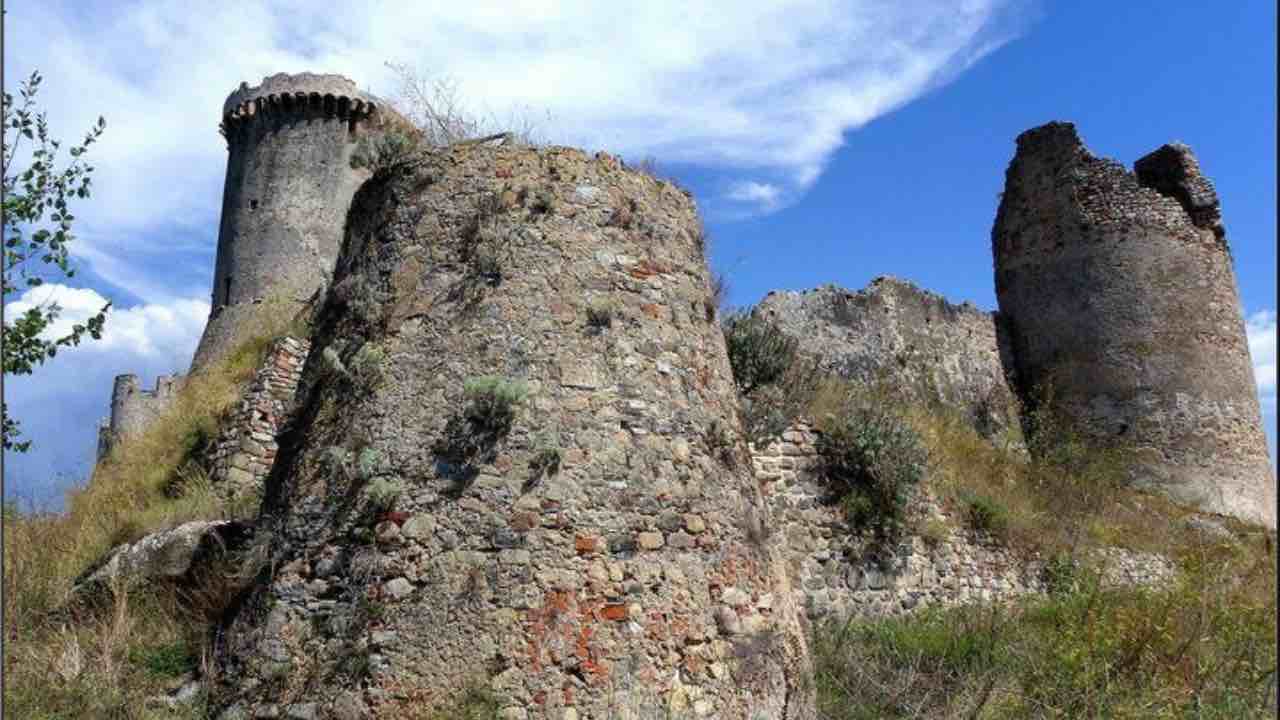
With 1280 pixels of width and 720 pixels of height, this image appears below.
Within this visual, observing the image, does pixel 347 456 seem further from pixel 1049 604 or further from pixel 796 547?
pixel 1049 604

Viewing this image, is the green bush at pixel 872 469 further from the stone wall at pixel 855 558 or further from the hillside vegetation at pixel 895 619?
the stone wall at pixel 855 558

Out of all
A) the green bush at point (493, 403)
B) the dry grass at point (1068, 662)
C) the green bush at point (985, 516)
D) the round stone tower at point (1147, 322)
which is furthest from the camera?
the round stone tower at point (1147, 322)

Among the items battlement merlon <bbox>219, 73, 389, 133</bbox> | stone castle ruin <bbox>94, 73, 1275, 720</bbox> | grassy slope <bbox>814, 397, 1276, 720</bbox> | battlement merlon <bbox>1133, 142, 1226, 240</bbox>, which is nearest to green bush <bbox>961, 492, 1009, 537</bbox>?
Answer: grassy slope <bbox>814, 397, 1276, 720</bbox>

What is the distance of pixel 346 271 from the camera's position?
22.2 ft

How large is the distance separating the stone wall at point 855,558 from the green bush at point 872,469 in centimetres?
15

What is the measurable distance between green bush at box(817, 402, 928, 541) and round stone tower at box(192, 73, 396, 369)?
15.8 meters

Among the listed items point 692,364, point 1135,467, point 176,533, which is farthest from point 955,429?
point 176,533

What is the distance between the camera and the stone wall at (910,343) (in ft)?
51.0

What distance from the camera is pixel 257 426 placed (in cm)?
1148

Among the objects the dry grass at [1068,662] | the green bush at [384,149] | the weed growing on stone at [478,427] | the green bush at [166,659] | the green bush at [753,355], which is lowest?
the dry grass at [1068,662]

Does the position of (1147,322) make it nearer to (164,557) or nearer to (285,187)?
(164,557)

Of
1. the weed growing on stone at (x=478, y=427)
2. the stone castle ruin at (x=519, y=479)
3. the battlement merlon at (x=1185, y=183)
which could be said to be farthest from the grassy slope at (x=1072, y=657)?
the battlement merlon at (x=1185, y=183)

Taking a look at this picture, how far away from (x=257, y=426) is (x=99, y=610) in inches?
199

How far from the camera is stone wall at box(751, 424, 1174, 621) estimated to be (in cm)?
926
